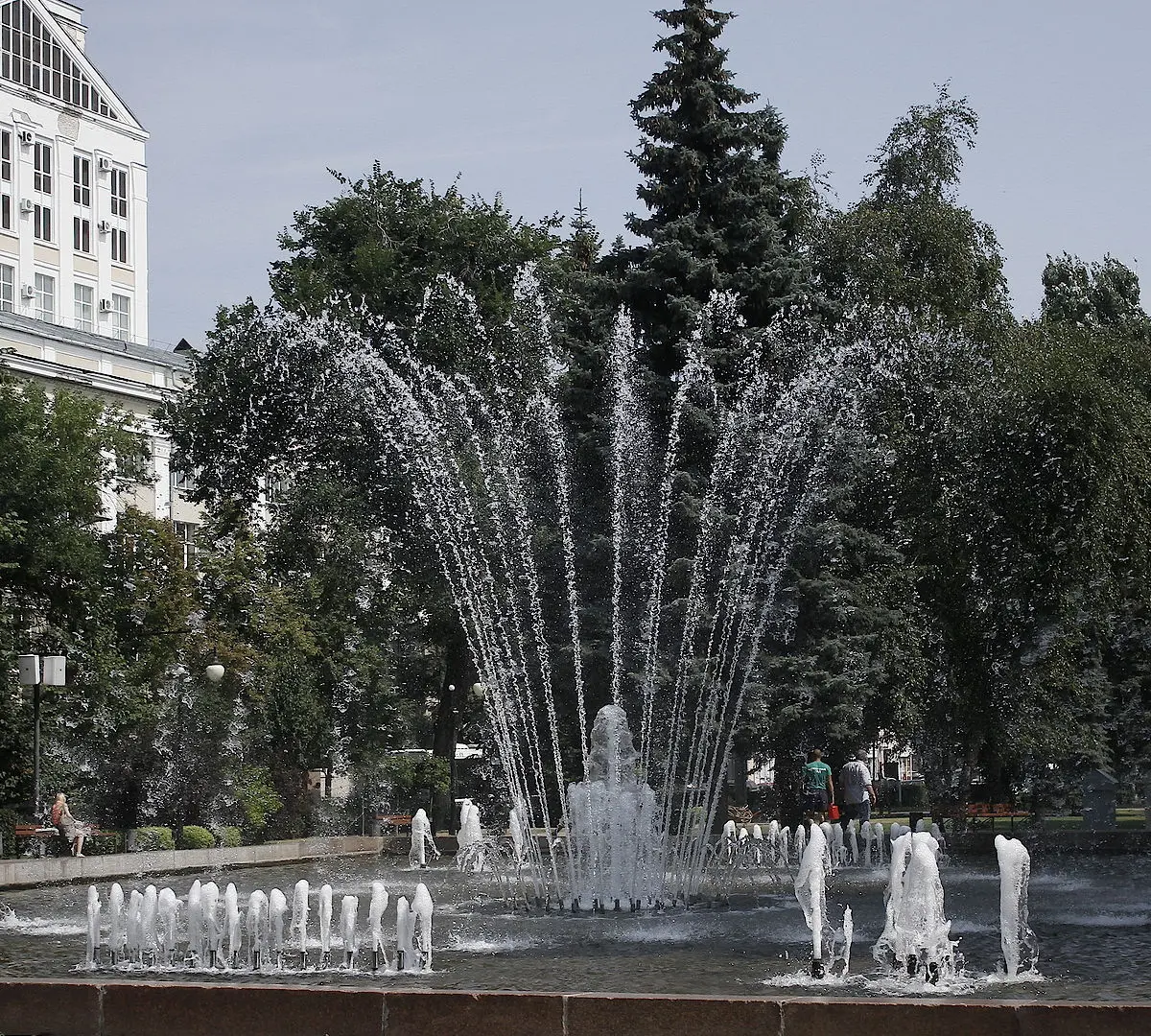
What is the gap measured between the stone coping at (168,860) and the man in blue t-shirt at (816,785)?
10.4 meters

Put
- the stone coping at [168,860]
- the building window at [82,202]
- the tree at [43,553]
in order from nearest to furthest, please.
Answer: the stone coping at [168,860] < the tree at [43,553] < the building window at [82,202]

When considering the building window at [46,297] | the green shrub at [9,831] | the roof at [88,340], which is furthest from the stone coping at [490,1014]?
the building window at [46,297]

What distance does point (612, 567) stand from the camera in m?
33.0

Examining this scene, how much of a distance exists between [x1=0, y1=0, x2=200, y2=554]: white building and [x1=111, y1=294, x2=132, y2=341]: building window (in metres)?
0.05

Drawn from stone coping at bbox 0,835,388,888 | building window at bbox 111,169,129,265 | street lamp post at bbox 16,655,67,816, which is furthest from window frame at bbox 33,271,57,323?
street lamp post at bbox 16,655,67,816

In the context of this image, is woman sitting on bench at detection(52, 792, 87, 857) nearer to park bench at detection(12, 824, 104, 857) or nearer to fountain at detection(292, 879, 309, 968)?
park bench at detection(12, 824, 104, 857)

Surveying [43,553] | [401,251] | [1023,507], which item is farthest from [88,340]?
[1023,507]

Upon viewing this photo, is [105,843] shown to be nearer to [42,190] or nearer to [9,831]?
[9,831]

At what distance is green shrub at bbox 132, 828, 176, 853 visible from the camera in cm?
3072

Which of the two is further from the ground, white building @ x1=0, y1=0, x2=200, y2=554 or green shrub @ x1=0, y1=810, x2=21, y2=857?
white building @ x1=0, y1=0, x2=200, y2=554

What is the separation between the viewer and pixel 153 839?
31.0 m

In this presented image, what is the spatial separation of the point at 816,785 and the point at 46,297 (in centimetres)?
5168

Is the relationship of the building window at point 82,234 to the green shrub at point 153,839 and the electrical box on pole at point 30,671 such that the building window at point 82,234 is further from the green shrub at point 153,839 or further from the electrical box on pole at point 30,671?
the green shrub at point 153,839

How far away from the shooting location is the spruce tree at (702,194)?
3338 centimetres
